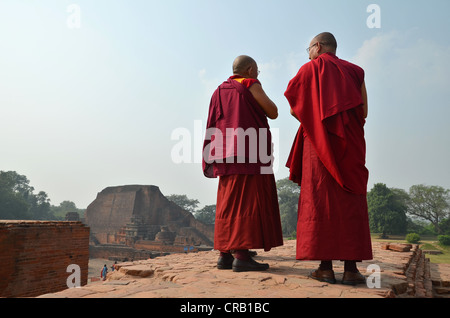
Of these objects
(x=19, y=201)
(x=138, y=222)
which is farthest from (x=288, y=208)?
(x=19, y=201)

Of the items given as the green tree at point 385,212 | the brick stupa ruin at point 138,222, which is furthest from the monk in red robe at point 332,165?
the green tree at point 385,212

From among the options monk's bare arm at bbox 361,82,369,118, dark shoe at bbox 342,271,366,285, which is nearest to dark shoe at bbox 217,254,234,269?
dark shoe at bbox 342,271,366,285

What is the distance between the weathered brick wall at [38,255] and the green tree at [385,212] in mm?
23539

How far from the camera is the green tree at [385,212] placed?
23.5m

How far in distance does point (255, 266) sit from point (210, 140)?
117 centimetres

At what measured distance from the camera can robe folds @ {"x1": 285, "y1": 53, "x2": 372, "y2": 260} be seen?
197cm

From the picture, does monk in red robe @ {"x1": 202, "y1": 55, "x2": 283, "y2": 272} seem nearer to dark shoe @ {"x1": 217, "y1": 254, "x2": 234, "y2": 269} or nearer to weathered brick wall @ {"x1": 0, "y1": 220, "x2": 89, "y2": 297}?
dark shoe @ {"x1": 217, "y1": 254, "x2": 234, "y2": 269}

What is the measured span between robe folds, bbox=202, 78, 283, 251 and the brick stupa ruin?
22.4m

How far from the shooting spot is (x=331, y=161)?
203 centimetres

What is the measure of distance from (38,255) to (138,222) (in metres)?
23.7

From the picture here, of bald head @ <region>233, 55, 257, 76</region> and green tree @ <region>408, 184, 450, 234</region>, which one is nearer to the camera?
bald head @ <region>233, 55, 257, 76</region>

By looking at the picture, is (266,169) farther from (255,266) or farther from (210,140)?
(255,266)

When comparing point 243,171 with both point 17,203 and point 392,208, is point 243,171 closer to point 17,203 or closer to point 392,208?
point 392,208
